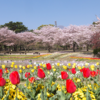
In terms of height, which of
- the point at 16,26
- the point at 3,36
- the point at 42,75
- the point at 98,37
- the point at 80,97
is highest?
the point at 16,26

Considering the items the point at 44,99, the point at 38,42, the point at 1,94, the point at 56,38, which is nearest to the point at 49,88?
the point at 44,99

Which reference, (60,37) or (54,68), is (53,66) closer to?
(54,68)

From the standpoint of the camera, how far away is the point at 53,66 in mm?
5109

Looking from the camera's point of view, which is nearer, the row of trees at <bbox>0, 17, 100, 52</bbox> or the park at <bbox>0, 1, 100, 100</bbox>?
the park at <bbox>0, 1, 100, 100</bbox>

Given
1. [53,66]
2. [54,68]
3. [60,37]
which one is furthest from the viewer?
[60,37]

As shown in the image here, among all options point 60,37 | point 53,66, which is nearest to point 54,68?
point 53,66

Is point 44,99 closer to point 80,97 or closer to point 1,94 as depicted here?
point 80,97

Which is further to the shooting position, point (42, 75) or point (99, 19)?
point (99, 19)

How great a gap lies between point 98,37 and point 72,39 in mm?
11522

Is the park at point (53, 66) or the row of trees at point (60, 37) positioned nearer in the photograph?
the park at point (53, 66)

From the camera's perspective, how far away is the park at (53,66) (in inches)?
106

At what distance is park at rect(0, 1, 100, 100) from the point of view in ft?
8.81

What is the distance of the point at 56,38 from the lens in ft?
107

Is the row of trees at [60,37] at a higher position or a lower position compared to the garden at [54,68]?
higher
